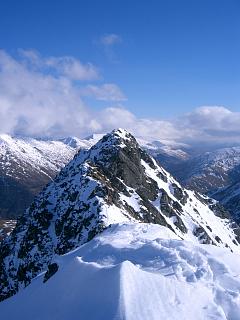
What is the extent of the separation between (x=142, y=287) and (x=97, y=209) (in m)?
52.6

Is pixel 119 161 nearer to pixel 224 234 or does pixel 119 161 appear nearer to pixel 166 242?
pixel 224 234

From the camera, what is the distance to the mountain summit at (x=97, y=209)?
8081 cm

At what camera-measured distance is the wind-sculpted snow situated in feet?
81.2

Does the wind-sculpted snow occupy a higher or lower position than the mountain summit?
lower

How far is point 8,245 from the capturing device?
101062 mm

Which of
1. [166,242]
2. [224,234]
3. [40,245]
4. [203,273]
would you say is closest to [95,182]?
[40,245]

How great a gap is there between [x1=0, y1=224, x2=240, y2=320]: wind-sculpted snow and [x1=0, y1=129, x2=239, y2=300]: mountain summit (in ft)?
75.6

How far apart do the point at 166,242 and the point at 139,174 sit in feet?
275

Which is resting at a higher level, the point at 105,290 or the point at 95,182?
the point at 95,182

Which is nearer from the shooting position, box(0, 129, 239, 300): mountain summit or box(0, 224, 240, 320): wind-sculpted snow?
box(0, 224, 240, 320): wind-sculpted snow

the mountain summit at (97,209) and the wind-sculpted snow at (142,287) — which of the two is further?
the mountain summit at (97,209)

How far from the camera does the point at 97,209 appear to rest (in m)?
78.6

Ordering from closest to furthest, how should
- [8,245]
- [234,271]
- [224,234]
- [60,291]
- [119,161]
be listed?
[60,291], [234,271], [8,245], [119,161], [224,234]

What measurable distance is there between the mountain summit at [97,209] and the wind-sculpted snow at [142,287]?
23043 millimetres
